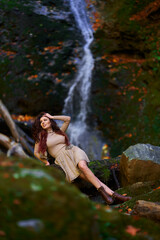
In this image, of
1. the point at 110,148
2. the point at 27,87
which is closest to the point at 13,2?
the point at 27,87

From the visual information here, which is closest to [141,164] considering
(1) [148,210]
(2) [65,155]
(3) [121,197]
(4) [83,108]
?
(3) [121,197]

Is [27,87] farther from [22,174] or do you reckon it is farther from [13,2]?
[22,174]

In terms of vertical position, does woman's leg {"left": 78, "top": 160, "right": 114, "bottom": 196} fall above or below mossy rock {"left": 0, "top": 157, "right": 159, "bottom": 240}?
below

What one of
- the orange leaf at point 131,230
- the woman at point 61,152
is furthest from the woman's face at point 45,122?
the orange leaf at point 131,230

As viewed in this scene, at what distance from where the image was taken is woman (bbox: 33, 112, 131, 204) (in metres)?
3.89

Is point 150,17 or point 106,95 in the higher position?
point 150,17

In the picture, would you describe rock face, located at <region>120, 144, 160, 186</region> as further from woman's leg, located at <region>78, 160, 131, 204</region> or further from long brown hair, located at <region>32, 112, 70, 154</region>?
long brown hair, located at <region>32, 112, 70, 154</region>

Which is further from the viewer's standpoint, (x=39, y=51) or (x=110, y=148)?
(x=39, y=51)

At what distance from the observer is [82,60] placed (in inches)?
404

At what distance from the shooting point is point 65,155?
405 cm

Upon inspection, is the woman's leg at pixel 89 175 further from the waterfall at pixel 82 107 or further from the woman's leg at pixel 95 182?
the waterfall at pixel 82 107

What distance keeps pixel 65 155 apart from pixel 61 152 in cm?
10

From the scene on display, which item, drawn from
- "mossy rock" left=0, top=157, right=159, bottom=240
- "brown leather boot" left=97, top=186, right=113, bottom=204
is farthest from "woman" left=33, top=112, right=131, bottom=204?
"mossy rock" left=0, top=157, right=159, bottom=240

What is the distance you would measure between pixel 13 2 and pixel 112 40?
6098mm
